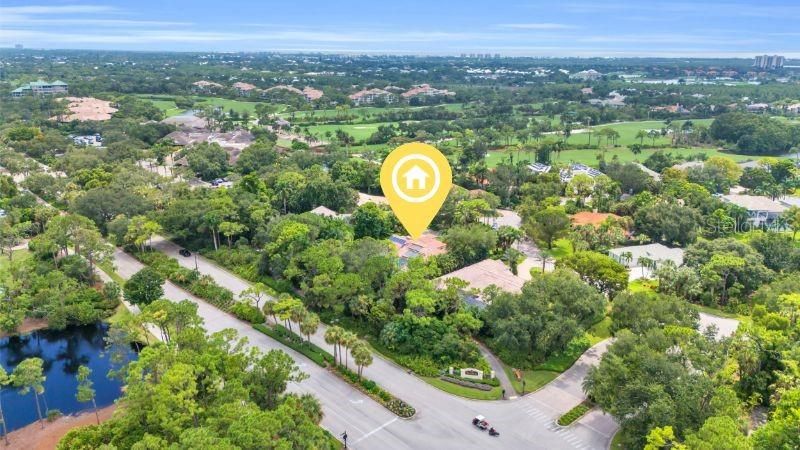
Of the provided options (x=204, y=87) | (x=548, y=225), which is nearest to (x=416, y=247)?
(x=548, y=225)

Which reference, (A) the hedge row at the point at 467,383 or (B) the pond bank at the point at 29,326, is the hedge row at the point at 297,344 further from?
(B) the pond bank at the point at 29,326

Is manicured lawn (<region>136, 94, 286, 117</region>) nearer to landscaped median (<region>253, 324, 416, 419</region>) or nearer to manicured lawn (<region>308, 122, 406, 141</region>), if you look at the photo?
manicured lawn (<region>308, 122, 406, 141</region>)

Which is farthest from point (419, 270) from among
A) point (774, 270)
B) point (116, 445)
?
point (774, 270)

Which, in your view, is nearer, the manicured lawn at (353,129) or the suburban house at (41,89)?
the manicured lawn at (353,129)

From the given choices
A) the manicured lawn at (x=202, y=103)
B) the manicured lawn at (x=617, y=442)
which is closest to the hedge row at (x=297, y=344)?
the manicured lawn at (x=617, y=442)

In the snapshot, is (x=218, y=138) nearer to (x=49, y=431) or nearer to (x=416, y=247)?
(x=416, y=247)
